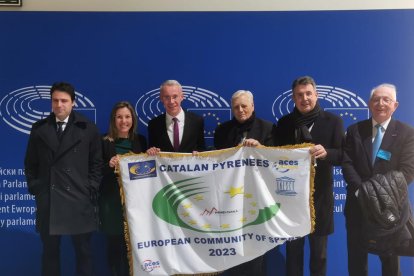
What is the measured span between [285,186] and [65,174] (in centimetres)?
175

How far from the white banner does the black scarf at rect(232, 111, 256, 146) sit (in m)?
0.12

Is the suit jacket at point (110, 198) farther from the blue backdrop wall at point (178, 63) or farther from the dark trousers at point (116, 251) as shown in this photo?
the blue backdrop wall at point (178, 63)

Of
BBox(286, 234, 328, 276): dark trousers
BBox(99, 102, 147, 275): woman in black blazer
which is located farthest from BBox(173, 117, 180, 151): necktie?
BBox(286, 234, 328, 276): dark trousers

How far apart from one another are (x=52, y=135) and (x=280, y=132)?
1850 millimetres

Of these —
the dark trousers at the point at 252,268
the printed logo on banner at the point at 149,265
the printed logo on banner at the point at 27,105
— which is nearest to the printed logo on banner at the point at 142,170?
the printed logo on banner at the point at 149,265

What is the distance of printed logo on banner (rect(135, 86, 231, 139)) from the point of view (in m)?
3.64

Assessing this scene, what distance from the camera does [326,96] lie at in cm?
365

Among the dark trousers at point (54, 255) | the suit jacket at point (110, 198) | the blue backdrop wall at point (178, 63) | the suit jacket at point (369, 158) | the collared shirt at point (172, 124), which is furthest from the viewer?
the blue backdrop wall at point (178, 63)

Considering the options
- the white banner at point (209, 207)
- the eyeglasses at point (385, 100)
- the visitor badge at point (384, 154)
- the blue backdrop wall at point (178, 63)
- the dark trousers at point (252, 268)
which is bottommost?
the dark trousers at point (252, 268)

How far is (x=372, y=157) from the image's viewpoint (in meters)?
2.93

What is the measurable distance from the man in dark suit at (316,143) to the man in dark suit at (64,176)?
1572 millimetres

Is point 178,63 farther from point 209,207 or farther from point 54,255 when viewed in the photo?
point 54,255

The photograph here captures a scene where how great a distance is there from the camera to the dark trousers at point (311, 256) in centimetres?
302

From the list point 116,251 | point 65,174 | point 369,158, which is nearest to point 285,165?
point 369,158
